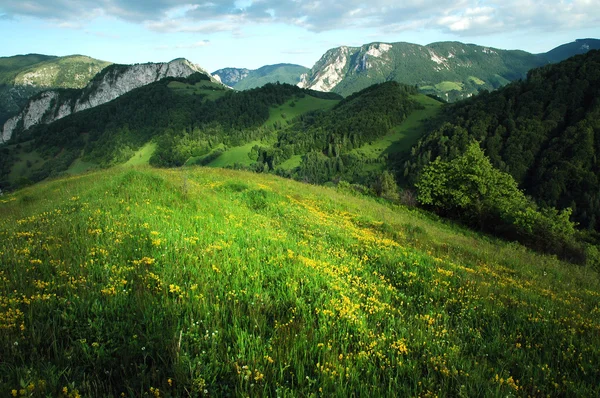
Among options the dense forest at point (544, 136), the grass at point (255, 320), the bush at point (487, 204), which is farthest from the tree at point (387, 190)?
the dense forest at point (544, 136)

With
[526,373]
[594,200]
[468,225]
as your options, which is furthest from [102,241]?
[594,200]

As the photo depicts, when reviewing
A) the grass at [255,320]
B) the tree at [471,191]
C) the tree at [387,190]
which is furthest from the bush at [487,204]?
the grass at [255,320]

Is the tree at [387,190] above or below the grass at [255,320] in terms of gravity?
below

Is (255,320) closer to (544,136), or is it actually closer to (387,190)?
(387,190)

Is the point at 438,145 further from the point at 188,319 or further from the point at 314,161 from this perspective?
the point at 188,319

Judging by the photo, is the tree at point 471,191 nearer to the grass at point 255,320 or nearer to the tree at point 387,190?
the tree at point 387,190

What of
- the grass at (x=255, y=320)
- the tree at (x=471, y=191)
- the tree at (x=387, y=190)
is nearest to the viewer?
the grass at (x=255, y=320)

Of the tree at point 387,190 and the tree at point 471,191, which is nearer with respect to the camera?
the tree at point 471,191

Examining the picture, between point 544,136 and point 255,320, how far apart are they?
195 meters

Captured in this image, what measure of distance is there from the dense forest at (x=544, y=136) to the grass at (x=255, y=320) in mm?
144189

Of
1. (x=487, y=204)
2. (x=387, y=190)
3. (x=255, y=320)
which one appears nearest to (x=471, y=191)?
(x=487, y=204)

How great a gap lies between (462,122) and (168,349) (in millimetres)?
203687

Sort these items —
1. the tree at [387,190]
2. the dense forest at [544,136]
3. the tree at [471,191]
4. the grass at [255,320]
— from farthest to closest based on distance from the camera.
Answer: the dense forest at [544,136]
the tree at [387,190]
the tree at [471,191]
the grass at [255,320]

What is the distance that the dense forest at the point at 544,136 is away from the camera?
425ft
